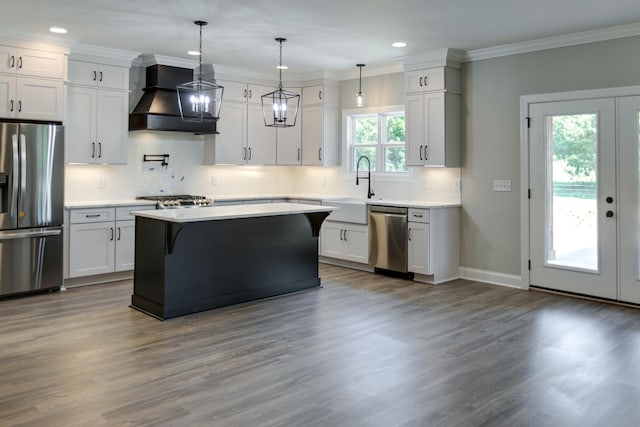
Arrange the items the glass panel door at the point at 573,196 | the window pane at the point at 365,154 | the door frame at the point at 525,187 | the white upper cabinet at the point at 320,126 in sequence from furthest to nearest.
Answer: the white upper cabinet at the point at 320,126 → the window pane at the point at 365,154 → the door frame at the point at 525,187 → the glass panel door at the point at 573,196

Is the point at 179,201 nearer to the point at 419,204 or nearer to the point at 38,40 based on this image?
the point at 38,40

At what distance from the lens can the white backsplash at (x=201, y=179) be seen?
642 cm

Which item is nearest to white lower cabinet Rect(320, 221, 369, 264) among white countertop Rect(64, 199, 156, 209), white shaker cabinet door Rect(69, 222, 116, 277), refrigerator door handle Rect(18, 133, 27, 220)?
white countertop Rect(64, 199, 156, 209)

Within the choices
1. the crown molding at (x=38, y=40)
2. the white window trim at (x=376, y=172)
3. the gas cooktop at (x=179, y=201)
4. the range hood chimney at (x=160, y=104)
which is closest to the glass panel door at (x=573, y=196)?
the white window trim at (x=376, y=172)

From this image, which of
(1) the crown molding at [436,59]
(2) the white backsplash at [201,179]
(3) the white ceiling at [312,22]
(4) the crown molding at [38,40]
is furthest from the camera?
(2) the white backsplash at [201,179]

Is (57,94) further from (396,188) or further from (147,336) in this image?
(396,188)

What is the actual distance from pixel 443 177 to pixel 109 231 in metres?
3.86

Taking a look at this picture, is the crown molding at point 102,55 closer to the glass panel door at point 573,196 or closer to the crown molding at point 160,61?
the crown molding at point 160,61

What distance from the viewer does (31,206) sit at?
17.7 ft

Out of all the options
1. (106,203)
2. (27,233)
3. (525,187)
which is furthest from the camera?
(106,203)

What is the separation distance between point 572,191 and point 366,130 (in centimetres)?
300

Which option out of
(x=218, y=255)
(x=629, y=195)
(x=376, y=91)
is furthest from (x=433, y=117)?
(x=218, y=255)

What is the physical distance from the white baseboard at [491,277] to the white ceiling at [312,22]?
2480 mm

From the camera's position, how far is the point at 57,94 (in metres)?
5.63
